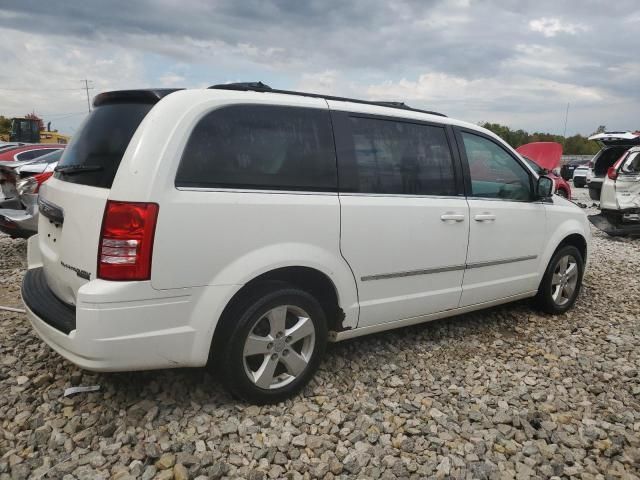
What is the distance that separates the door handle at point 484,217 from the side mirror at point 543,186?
27.9 inches

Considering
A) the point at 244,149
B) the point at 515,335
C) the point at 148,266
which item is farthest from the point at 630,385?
the point at 148,266

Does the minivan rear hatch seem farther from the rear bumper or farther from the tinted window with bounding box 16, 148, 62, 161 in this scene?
the tinted window with bounding box 16, 148, 62, 161

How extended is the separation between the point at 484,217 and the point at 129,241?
252 cm

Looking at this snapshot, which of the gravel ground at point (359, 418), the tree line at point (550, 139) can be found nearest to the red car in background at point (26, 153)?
the gravel ground at point (359, 418)

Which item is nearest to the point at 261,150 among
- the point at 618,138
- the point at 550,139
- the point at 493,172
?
the point at 493,172

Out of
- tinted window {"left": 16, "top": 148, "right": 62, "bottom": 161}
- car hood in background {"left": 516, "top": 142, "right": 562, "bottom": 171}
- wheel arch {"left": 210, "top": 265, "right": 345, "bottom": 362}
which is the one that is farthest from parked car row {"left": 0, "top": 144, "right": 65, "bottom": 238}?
car hood in background {"left": 516, "top": 142, "right": 562, "bottom": 171}

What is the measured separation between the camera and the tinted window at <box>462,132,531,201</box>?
3.81 metres

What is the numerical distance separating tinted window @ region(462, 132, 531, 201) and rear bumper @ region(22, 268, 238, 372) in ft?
7.52

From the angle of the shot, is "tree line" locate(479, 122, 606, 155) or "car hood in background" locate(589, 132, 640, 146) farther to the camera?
"tree line" locate(479, 122, 606, 155)

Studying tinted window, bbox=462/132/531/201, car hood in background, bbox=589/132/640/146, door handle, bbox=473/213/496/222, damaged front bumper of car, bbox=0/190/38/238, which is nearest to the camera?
door handle, bbox=473/213/496/222

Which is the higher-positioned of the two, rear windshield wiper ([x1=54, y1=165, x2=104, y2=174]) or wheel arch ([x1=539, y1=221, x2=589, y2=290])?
rear windshield wiper ([x1=54, y1=165, x2=104, y2=174])

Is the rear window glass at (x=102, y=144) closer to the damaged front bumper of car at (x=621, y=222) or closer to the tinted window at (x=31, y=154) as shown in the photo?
the damaged front bumper of car at (x=621, y=222)

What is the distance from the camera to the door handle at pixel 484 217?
3.68 metres

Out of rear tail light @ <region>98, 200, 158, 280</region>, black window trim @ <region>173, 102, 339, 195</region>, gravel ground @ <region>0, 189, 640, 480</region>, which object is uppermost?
black window trim @ <region>173, 102, 339, 195</region>
